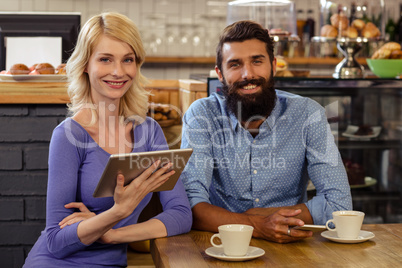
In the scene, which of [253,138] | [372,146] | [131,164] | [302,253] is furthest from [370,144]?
[131,164]

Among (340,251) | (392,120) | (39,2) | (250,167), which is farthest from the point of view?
(39,2)

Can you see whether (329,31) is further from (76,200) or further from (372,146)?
(76,200)

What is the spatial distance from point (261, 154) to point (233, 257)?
0.75 metres

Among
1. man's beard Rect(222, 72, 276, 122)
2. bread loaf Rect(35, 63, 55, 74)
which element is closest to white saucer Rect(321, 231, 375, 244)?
man's beard Rect(222, 72, 276, 122)

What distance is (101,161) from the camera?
1.72m

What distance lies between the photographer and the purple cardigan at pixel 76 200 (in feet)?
5.22

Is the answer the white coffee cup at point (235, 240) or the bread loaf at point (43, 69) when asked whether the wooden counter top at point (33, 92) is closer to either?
the bread loaf at point (43, 69)

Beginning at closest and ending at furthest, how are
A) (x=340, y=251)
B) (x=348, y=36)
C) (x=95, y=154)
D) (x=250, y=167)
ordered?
1. (x=340, y=251)
2. (x=95, y=154)
3. (x=250, y=167)
4. (x=348, y=36)

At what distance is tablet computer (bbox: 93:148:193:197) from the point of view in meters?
1.27

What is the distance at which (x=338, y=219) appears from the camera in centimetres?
141

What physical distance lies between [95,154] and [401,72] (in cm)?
159

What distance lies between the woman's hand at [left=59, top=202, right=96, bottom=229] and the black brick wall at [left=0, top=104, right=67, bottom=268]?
0.57 metres

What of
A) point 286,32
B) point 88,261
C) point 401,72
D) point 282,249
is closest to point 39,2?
point 286,32

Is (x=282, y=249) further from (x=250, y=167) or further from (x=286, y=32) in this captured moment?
(x=286, y=32)
